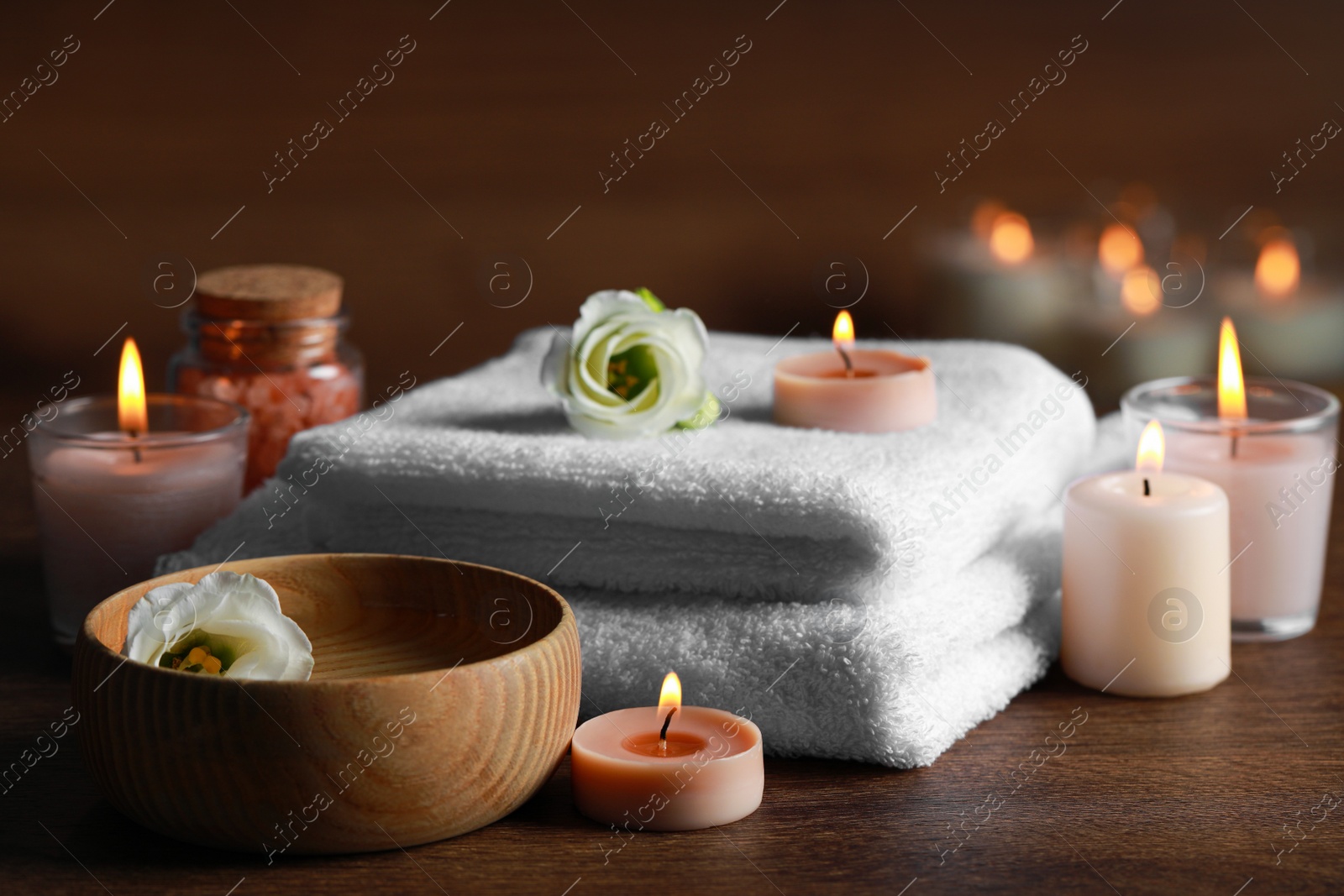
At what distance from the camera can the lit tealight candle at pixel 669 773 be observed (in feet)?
1.56

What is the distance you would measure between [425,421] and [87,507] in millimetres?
162

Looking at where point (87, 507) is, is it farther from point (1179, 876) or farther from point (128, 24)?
point (128, 24)

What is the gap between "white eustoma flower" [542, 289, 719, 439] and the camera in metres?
0.63

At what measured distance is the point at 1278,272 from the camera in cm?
117

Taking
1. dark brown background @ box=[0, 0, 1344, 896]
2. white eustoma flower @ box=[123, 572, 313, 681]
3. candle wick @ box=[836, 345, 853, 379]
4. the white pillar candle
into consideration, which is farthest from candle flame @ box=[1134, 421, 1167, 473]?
dark brown background @ box=[0, 0, 1344, 896]

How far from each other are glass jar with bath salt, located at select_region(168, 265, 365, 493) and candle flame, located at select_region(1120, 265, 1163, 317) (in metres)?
0.66

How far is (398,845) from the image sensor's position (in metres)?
0.46

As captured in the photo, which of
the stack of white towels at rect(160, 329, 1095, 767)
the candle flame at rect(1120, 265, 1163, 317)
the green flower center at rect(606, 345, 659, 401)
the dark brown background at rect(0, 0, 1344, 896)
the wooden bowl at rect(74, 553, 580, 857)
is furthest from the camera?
the dark brown background at rect(0, 0, 1344, 896)

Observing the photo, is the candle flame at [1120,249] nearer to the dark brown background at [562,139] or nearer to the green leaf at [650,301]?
the dark brown background at [562,139]

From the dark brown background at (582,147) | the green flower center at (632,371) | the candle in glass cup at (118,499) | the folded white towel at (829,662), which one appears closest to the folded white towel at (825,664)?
the folded white towel at (829,662)

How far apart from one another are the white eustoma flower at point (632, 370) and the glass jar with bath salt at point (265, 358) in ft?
0.65

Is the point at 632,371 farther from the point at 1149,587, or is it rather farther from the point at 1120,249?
the point at 1120,249

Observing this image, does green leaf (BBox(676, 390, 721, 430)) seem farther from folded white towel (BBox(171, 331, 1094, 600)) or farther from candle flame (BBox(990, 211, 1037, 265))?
candle flame (BBox(990, 211, 1037, 265))

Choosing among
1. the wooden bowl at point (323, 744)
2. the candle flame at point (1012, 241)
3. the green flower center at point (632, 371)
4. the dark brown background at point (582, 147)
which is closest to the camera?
the wooden bowl at point (323, 744)
